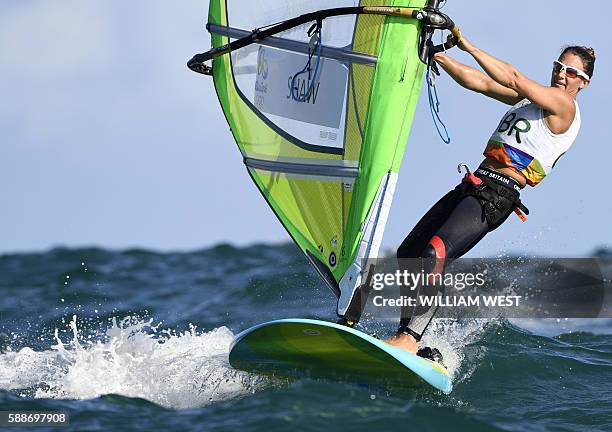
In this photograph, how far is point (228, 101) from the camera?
266 inches

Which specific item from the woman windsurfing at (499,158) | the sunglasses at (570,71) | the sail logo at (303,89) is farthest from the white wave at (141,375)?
the sunglasses at (570,71)

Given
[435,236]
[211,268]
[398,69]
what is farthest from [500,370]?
[211,268]

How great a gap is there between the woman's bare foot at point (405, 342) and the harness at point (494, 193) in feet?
2.88

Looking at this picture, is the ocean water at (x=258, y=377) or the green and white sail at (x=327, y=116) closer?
the ocean water at (x=258, y=377)

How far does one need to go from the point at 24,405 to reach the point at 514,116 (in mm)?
3349

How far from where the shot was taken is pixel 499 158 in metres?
5.66

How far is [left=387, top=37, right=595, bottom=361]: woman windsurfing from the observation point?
17.9 feet

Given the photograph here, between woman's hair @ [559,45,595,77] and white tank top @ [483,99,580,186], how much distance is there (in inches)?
8.7

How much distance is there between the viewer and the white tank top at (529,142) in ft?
18.3

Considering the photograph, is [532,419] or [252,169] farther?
[252,169]

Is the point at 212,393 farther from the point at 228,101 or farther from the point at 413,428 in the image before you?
the point at 228,101

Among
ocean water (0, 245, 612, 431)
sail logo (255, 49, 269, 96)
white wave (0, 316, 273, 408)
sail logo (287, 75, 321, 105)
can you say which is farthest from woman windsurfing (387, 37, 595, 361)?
sail logo (255, 49, 269, 96)

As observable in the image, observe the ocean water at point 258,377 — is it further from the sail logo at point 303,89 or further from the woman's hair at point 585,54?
the woman's hair at point 585,54

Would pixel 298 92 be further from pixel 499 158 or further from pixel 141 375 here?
pixel 141 375
